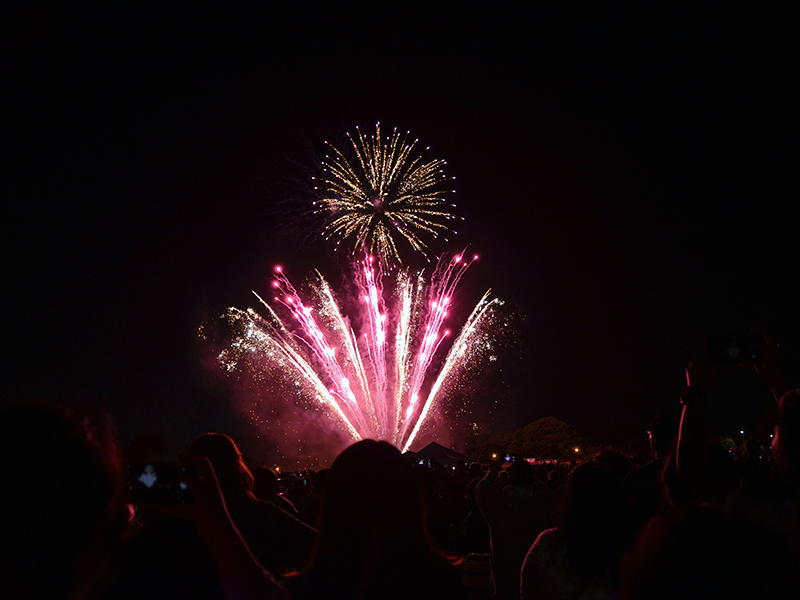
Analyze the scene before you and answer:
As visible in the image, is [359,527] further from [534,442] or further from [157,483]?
[534,442]

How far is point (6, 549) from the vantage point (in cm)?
120

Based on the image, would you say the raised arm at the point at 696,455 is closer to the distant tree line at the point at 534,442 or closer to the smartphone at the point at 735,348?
the smartphone at the point at 735,348

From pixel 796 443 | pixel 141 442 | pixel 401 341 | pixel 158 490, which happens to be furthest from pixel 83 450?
pixel 401 341

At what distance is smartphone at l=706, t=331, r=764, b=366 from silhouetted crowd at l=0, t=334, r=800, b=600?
0.11 meters

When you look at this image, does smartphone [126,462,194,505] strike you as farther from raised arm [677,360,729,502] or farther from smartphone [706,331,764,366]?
smartphone [706,331,764,366]

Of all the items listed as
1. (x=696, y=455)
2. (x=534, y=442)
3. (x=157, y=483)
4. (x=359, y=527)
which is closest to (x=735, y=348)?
(x=696, y=455)

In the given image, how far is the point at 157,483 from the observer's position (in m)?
1.86

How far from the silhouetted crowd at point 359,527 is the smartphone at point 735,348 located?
11 centimetres

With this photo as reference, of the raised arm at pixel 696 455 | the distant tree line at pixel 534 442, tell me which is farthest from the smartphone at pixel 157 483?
the distant tree line at pixel 534 442

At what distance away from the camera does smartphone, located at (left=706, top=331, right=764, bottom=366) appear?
9.66ft

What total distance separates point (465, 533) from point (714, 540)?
9.08m

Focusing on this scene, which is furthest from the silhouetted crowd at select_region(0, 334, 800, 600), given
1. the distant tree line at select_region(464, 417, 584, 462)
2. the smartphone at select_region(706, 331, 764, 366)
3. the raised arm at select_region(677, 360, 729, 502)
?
the distant tree line at select_region(464, 417, 584, 462)

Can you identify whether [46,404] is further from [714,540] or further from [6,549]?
[714,540]

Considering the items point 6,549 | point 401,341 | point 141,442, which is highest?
point 401,341
